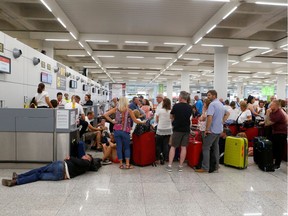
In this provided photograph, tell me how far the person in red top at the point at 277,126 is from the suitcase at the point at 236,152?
63 cm

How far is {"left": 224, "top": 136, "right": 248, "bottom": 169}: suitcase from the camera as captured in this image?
A: 5223 millimetres

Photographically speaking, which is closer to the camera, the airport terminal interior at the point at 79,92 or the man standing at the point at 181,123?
the airport terminal interior at the point at 79,92

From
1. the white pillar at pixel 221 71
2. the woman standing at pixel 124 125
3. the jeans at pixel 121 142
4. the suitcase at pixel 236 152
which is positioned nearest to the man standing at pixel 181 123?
the woman standing at pixel 124 125

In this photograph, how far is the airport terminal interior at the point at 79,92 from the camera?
11.5 feet

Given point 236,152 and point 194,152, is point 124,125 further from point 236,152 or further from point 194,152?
point 236,152

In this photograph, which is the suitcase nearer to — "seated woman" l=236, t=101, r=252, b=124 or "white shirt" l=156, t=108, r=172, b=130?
"white shirt" l=156, t=108, r=172, b=130

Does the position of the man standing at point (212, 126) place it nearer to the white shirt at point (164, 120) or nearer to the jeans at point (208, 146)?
the jeans at point (208, 146)

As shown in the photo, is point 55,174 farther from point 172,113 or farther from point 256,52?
point 256,52

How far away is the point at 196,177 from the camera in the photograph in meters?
4.77

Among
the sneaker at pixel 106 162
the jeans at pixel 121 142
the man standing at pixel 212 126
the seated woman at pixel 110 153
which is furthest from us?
the seated woman at pixel 110 153

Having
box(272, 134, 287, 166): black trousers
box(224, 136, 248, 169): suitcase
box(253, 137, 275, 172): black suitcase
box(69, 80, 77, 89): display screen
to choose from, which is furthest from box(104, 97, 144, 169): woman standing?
box(69, 80, 77, 89): display screen

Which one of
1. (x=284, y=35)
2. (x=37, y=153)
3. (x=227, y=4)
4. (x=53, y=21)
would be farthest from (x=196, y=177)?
(x=284, y=35)

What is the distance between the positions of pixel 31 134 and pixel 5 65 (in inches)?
78.9

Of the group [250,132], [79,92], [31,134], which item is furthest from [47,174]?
[79,92]
